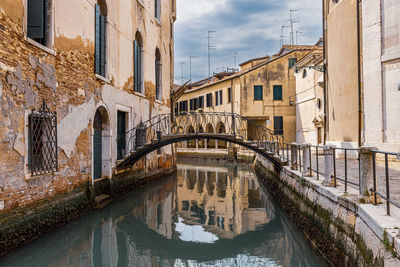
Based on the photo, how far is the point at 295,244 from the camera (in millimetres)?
6324

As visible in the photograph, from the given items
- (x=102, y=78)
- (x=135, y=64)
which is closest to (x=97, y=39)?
(x=102, y=78)

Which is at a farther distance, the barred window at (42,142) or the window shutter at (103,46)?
the window shutter at (103,46)

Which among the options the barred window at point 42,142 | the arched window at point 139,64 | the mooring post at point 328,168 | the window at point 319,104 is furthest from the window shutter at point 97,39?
the window at point 319,104

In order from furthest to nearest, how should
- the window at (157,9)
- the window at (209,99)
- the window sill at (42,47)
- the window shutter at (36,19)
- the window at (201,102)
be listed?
the window at (201,102) → the window at (209,99) → the window at (157,9) → the window shutter at (36,19) → the window sill at (42,47)

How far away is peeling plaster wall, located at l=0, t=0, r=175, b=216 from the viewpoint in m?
5.73

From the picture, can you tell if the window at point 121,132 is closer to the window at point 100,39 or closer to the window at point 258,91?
the window at point 100,39

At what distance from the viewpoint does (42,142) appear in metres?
6.62

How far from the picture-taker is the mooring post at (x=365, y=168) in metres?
4.35

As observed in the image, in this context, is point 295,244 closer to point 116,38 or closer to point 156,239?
point 156,239

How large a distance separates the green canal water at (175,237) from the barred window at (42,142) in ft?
4.61

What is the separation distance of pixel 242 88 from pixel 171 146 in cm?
1008

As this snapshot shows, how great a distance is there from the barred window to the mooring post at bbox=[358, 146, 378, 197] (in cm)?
567

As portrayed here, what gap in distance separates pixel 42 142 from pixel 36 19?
2.71m

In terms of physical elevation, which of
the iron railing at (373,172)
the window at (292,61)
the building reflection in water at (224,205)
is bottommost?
the building reflection in water at (224,205)
